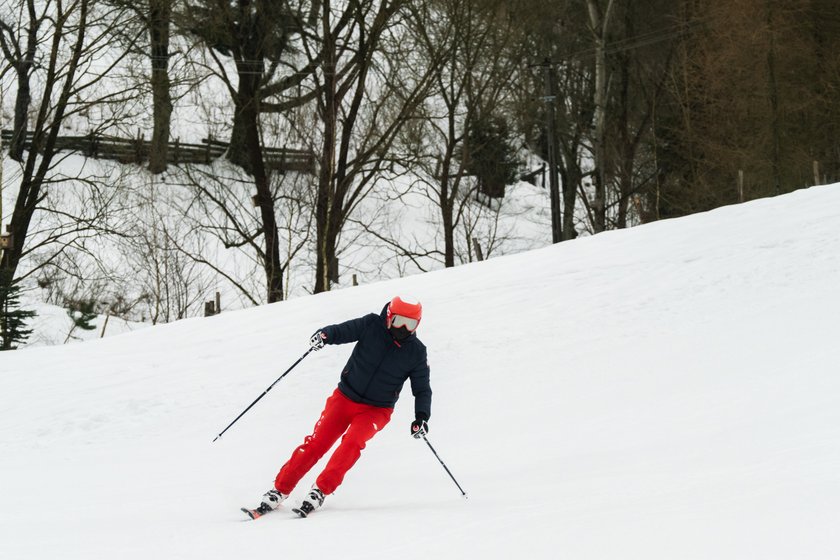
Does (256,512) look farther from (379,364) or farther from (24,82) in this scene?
(24,82)

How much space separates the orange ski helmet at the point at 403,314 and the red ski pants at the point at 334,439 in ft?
2.18

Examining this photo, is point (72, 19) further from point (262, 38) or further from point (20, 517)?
point (20, 517)

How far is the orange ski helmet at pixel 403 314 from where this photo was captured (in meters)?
6.31

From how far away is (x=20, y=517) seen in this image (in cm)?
623

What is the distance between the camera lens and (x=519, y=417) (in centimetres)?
886

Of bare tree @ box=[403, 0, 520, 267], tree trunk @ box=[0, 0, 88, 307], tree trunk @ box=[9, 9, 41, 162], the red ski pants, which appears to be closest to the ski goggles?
the red ski pants

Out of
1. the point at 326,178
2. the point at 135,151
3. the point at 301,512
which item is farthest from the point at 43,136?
the point at 301,512

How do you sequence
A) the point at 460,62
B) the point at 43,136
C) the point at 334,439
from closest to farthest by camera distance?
the point at 334,439 → the point at 43,136 → the point at 460,62

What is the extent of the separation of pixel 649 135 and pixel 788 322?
78.2ft

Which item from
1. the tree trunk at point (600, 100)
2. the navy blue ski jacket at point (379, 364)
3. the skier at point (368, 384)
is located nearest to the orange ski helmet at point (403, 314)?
the skier at point (368, 384)

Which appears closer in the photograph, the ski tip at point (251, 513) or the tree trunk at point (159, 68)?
the ski tip at point (251, 513)

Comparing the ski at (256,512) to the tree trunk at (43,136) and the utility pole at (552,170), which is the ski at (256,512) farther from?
the utility pole at (552,170)

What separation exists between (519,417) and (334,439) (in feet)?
9.28

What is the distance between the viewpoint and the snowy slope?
493cm
